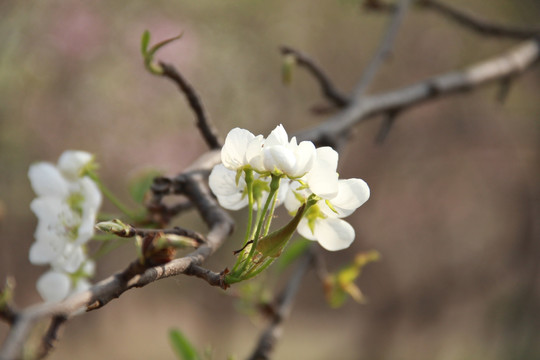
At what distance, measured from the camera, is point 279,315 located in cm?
104

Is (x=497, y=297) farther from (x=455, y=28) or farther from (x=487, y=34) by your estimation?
(x=487, y=34)

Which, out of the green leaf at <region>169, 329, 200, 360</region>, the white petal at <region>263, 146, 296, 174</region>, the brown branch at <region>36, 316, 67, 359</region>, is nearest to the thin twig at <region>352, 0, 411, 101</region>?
the green leaf at <region>169, 329, 200, 360</region>

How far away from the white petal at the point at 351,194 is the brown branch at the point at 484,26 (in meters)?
1.12

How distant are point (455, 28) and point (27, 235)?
301 centimetres

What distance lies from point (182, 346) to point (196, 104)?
347 mm

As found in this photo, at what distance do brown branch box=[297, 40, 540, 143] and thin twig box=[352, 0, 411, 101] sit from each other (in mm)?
57

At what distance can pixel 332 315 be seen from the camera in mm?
5926

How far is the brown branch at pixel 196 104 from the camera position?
73cm

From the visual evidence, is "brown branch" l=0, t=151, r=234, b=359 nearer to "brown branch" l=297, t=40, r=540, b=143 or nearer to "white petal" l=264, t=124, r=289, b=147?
"white petal" l=264, t=124, r=289, b=147

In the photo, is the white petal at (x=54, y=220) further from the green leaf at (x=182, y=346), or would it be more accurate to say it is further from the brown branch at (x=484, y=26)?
the brown branch at (x=484, y=26)

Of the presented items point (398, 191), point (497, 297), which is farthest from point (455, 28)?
point (497, 297)

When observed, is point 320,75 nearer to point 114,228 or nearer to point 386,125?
point 386,125

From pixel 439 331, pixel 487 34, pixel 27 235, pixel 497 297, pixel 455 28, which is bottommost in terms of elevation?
pixel 27 235

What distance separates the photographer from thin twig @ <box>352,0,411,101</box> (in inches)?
52.0
